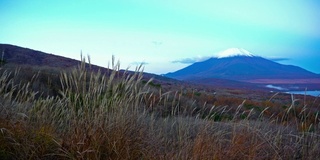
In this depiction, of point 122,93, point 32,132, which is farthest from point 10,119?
point 122,93

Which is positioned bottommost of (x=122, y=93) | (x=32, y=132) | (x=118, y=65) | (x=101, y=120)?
(x=32, y=132)

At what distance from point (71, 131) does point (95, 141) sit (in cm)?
40

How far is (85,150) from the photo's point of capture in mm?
2707

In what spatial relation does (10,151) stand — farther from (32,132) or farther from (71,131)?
(71,131)

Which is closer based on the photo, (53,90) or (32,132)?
(32,132)

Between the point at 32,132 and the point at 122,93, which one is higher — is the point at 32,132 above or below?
below

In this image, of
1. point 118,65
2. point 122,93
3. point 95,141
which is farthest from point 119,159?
point 118,65

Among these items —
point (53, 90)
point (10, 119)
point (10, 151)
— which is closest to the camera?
point (10, 151)

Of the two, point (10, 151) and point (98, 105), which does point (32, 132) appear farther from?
point (98, 105)

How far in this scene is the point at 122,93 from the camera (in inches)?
123

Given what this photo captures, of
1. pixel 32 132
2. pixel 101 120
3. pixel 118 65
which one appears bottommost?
pixel 32 132

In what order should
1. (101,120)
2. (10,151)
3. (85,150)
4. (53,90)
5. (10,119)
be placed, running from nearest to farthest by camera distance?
1. (85,150)
2. (101,120)
3. (10,151)
4. (10,119)
5. (53,90)

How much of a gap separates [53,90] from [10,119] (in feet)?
19.4

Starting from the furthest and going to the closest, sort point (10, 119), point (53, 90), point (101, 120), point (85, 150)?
1. point (53, 90)
2. point (10, 119)
3. point (101, 120)
4. point (85, 150)
